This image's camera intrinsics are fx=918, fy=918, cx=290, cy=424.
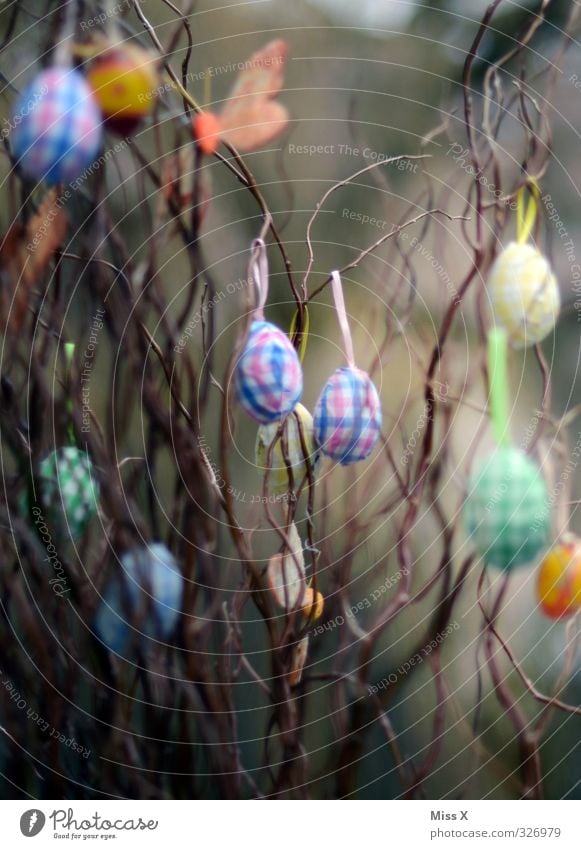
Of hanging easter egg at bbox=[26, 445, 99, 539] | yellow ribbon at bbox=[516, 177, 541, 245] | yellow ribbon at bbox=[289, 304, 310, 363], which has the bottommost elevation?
hanging easter egg at bbox=[26, 445, 99, 539]

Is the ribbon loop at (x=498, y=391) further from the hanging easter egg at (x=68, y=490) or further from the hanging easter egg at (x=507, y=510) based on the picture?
the hanging easter egg at (x=68, y=490)

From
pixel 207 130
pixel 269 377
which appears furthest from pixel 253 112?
pixel 269 377

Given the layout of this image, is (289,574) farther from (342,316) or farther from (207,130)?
(207,130)

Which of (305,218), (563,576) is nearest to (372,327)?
(305,218)

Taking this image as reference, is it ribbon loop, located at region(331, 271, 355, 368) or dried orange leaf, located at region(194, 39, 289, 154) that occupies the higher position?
dried orange leaf, located at region(194, 39, 289, 154)

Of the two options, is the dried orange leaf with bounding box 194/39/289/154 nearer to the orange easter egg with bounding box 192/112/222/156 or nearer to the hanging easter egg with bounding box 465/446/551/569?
the orange easter egg with bounding box 192/112/222/156

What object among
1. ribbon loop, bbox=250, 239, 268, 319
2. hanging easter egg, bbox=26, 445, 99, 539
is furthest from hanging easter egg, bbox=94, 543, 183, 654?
ribbon loop, bbox=250, 239, 268, 319
